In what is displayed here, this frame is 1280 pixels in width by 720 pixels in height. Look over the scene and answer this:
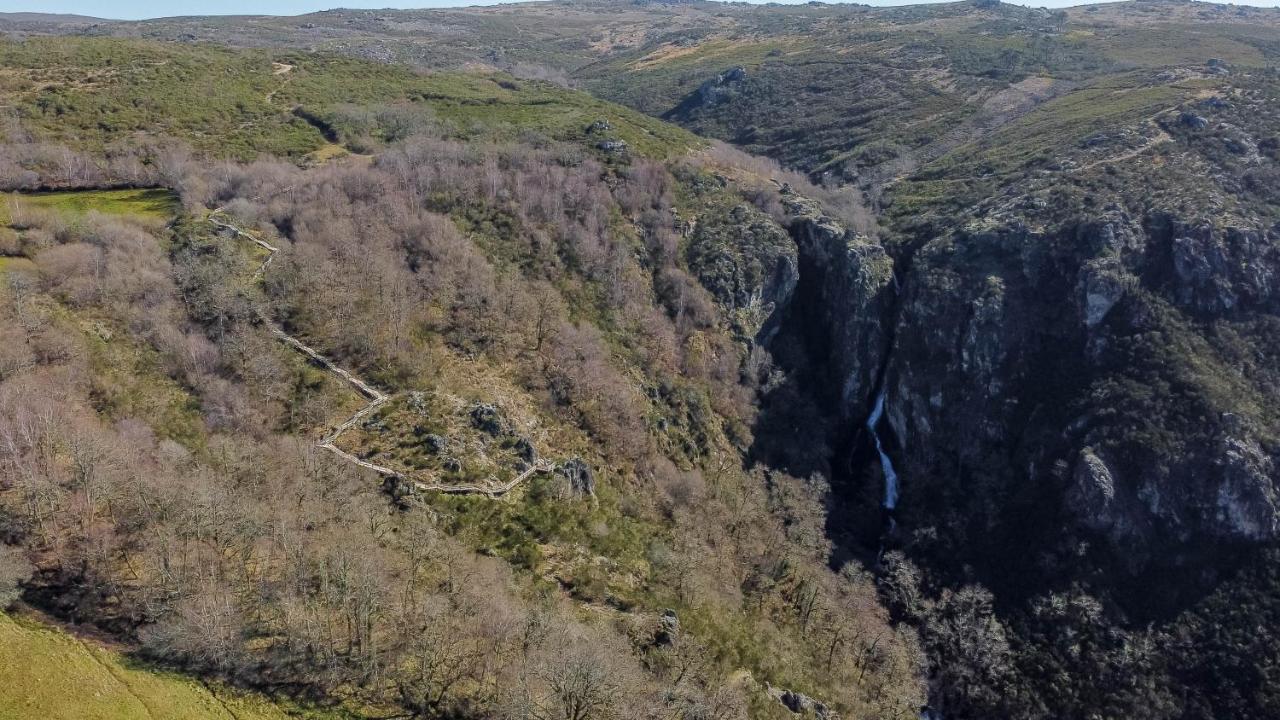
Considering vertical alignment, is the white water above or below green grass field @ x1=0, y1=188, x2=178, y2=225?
below

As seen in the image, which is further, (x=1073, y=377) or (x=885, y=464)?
(x=885, y=464)

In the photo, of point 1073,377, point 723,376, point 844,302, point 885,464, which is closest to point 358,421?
point 723,376

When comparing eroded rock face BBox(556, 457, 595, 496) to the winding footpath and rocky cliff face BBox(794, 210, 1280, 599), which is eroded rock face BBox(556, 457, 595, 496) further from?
rocky cliff face BBox(794, 210, 1280, 599)

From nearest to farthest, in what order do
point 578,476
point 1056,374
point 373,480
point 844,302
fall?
point 373,480 → point 578,476 → point 1056,374 → point 844,302

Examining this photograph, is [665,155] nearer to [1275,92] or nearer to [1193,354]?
[1193,354]

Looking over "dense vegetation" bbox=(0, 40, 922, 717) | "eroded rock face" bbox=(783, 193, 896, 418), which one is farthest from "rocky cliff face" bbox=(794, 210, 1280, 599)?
"dense vegetation" bbox=(0, 40, 922, 717)

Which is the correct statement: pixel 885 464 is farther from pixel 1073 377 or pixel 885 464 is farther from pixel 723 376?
pixel 723 376
